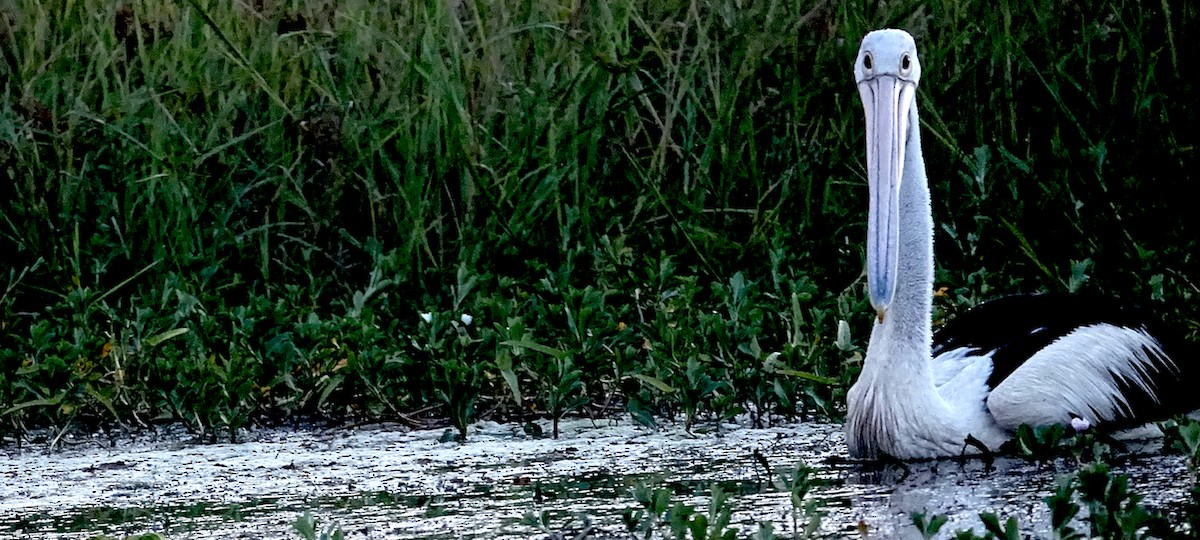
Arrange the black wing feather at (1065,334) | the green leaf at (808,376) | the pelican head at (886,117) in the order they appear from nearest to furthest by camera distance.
Answer: the pelican head at (886,117)
the black wing feather at (1065,334)
the green leaf at (808,376)

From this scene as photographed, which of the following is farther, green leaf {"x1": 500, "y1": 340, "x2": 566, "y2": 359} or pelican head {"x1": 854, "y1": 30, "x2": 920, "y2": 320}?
green leaf {"x1": 500, "y1": 340, "x2": 566, "y2": 359}

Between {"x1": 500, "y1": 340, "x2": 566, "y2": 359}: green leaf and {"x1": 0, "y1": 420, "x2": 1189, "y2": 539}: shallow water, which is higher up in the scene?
{"x1": 500, "y1": 340, "x2": 566, "y2": 359}: green leaf

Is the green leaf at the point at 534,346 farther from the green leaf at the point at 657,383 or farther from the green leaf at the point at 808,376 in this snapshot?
the green leaf at the point at 808,376

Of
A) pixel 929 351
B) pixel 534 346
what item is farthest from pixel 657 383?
pixel 929 351

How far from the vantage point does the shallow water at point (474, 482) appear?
13.6 ft

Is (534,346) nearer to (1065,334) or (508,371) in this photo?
(508,371)

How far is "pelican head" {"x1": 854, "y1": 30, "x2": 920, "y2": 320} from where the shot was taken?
4.65m

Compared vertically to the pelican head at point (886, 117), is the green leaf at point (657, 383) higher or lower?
lower

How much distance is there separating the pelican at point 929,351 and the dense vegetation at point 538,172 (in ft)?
2.01

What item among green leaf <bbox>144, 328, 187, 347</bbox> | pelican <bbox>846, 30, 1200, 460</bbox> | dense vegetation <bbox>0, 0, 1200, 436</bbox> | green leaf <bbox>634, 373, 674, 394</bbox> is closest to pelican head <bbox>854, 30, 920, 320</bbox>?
pelican <bbox>846, 30, 1200, 460</bbox>

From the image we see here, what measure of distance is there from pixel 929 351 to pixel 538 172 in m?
2.00

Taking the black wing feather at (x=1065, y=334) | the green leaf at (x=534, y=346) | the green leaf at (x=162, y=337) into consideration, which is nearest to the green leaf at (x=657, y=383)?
the green leaf at (x=534, y=346)

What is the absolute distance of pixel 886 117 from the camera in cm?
476

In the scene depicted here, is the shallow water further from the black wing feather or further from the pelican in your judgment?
the black wing feather
